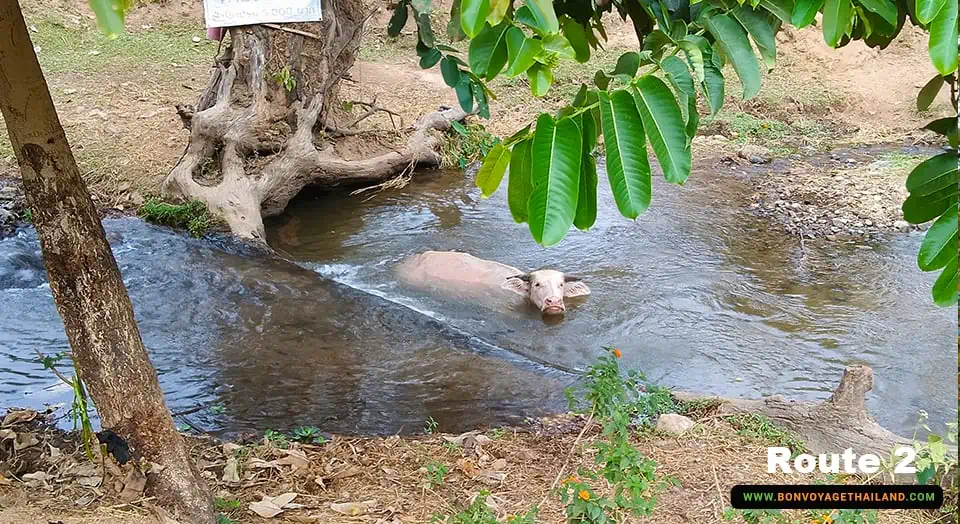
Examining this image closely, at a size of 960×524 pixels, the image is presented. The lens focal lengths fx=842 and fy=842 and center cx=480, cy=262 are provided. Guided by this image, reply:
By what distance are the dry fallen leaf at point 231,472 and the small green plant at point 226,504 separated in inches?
6.4

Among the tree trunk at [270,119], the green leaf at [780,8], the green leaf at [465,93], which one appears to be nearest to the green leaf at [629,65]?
the green leaf at [780,8]

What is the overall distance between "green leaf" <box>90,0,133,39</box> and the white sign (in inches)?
280

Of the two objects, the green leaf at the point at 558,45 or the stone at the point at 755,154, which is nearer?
the green leaf at the point at 558,45

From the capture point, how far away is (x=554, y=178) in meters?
1.46

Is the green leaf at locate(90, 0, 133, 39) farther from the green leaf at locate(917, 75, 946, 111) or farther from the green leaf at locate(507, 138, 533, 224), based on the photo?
the green leaf at locate(917, 75, 946, 111)

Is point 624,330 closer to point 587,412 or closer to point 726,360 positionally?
point 726,360

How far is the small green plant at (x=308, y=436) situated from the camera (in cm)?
381

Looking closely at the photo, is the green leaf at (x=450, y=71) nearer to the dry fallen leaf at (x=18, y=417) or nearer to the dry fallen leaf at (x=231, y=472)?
the dry fallen leaf at (x=231, y=472)

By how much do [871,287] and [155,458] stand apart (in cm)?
581

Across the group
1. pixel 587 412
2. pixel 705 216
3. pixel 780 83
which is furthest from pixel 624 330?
pixel 780 83

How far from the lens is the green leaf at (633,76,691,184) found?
148cm

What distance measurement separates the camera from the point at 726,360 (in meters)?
5.49

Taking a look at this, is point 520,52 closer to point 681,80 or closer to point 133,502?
point 681,80

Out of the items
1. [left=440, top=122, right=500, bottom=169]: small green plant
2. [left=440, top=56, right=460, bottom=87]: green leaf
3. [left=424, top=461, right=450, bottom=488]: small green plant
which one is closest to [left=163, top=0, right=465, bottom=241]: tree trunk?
[left=440, top=122, right=500, bottom=169]: small green plant
